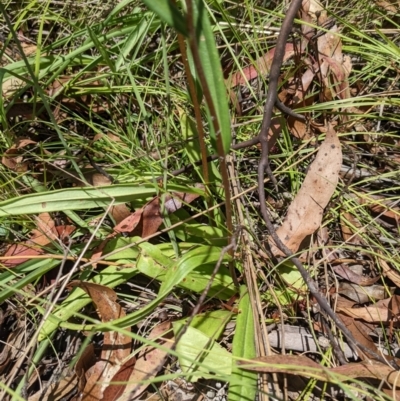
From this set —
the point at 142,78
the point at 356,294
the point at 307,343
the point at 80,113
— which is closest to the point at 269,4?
the point at 142,78

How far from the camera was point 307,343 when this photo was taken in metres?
1.18

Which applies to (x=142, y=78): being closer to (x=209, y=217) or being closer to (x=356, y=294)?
(x=209, y=217)

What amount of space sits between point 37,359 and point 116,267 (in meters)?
0.27

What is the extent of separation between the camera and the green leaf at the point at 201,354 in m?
1.06

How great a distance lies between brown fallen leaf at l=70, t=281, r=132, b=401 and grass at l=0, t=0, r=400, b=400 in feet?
0.12

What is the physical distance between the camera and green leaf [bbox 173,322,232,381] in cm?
106

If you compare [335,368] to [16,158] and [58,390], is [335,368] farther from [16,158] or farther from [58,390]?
[16,158]

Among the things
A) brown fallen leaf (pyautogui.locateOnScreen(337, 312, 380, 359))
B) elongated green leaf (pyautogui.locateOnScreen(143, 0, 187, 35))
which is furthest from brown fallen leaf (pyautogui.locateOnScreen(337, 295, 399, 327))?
elongated green leaf (pyautogui.locateOnScreen(143, 0, 187, 35))

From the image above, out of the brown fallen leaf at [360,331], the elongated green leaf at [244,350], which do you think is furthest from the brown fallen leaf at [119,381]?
the brown fallen leaf at [360,331]

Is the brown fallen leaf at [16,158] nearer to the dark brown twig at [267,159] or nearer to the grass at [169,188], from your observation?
the grass at [169,188]

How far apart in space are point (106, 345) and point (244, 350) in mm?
333

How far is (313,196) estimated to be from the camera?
51.4 inches

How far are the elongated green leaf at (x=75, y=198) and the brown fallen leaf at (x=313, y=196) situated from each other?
0.84 feet

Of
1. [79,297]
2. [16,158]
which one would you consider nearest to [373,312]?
[79,297]
